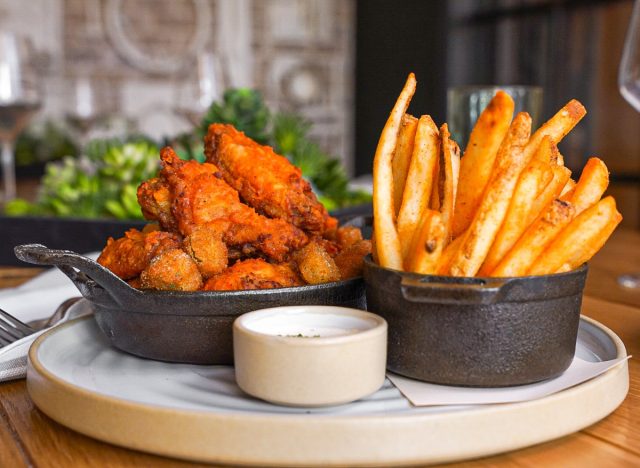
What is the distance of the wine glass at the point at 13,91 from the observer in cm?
244

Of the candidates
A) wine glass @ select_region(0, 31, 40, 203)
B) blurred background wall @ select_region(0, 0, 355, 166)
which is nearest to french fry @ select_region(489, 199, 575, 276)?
wine glass @ select_region(0, 31, 40, 203)

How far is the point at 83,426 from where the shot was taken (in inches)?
A: 27.5

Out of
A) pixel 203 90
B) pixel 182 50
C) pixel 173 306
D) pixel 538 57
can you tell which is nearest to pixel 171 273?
pixel 173 306

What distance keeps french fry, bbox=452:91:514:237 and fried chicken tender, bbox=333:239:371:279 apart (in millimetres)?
149

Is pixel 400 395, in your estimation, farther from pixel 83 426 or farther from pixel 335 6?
pixel 335 6

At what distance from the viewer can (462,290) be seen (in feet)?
2.34

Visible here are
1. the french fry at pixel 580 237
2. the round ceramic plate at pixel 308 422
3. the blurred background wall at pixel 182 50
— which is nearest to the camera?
the round ceramic plate at pixel 308 422

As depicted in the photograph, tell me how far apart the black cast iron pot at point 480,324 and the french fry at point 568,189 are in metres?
0.09

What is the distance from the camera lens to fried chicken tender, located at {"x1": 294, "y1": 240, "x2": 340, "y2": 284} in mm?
877

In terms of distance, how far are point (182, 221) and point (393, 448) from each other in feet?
1.41

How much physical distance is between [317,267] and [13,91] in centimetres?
196

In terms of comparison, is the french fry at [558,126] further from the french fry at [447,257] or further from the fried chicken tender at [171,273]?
the fried chicken tender at [171,273]

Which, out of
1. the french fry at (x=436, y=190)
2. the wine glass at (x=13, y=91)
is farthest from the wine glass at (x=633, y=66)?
the wine glass at (x=13, y=91)

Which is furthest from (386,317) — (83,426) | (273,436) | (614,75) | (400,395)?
(614,75)
